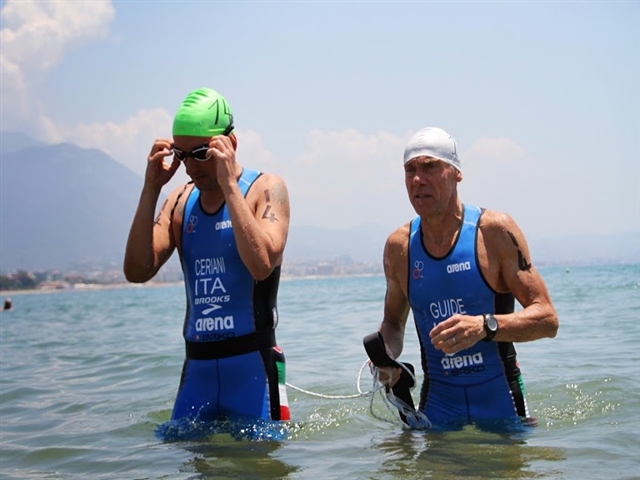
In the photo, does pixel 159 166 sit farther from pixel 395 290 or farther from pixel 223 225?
pixel 395 290

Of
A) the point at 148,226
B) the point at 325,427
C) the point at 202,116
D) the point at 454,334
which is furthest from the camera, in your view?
the point at 325,427

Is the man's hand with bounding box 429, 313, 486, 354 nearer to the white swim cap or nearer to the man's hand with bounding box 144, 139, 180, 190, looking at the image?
the white swim cap

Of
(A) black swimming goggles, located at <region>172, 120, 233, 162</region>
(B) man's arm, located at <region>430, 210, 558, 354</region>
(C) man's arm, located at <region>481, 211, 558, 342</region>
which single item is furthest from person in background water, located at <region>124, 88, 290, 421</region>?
(C) man's arm, located at <region>481, 211, 558, 342</region>

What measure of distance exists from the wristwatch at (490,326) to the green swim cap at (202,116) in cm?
193

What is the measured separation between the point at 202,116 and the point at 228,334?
1315 millimetres

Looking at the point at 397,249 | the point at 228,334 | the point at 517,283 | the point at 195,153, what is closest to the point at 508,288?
the point at 517,283

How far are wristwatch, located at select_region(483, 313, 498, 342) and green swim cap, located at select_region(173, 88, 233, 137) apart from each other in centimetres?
193

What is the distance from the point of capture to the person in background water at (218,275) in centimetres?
491

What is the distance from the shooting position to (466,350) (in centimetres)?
505

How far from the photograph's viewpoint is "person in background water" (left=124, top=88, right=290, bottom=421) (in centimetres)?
491

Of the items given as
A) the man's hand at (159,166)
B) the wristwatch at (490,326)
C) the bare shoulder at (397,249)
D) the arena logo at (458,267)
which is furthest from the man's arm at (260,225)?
the wristwatch at (490,326)

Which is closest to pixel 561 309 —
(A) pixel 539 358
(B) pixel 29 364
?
(A) pixel 539 358

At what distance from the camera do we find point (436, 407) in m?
5.24

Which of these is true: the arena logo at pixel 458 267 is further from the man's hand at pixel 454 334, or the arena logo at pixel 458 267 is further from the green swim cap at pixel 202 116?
the green swim cap at pixel 202 116
